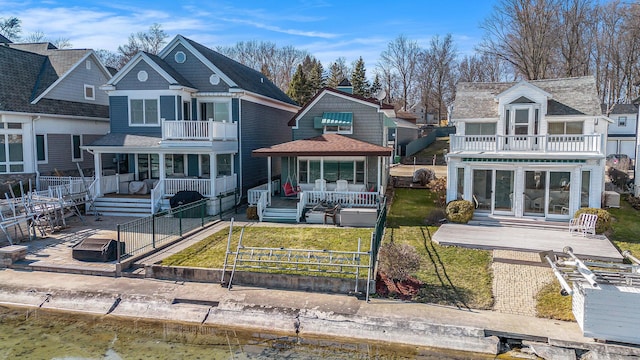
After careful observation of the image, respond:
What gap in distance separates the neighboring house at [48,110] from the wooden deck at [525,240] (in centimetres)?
1894

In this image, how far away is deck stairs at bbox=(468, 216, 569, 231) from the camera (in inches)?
643

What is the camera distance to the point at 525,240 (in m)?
14.7

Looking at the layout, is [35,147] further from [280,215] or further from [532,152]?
[532,152]

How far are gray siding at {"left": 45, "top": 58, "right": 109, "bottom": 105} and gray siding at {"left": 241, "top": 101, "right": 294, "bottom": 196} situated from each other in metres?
10.1

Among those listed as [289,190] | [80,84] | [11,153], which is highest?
[80,84]

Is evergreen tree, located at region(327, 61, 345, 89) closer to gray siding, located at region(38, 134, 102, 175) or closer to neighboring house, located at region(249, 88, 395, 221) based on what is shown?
neighboring house, located at region(249, 88, 395, 221)

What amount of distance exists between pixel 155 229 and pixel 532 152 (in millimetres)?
14623

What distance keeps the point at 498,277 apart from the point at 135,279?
32.7ft

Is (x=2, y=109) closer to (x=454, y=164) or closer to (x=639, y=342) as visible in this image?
(x=454, y=164)

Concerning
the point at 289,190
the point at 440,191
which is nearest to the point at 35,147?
the point at 289,190

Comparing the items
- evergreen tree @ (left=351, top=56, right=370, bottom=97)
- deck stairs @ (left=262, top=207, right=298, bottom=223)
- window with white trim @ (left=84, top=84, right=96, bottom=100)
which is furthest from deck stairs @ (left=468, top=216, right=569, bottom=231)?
evergreen tree @ (left=351, top=56, right=370, bottom=97)

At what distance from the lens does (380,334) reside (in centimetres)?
955

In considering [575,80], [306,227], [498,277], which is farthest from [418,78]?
[498,277]

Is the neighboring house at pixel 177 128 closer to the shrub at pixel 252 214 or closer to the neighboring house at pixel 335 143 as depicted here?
the shrub at pixel 252 214
